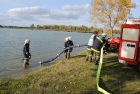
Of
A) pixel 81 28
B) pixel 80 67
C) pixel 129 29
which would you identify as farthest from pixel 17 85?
pixel 81 28

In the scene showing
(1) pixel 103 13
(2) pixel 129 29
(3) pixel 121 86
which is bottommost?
(3) pixel 121 86

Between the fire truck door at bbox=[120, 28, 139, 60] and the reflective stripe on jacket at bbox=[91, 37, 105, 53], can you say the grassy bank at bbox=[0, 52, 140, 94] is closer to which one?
the fire truck door at bbox=[120, 28, 139, 60]

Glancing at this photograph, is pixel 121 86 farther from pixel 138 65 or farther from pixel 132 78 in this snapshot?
pixel 138 65

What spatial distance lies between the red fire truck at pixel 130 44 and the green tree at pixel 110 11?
11709 millimetres

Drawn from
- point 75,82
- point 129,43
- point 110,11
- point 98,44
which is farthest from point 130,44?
point 110,11

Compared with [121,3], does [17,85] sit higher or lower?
lower

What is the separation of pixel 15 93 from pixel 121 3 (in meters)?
18.2

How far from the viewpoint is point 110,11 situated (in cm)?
2250

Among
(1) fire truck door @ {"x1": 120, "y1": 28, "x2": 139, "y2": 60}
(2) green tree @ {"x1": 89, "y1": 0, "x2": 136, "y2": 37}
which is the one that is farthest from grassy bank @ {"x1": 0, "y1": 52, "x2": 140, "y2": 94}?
(2) green tree @ {"x1": 89, "y1": 0, "x2": 136, "y2": 37}

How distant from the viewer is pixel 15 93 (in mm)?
7160

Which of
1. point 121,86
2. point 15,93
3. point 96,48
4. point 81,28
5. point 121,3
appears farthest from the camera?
point 81,28

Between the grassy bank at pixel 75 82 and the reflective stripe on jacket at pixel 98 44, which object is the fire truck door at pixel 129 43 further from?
the reflective stripe on jacket at pixel 98 44

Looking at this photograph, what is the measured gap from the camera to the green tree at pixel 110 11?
2200cm

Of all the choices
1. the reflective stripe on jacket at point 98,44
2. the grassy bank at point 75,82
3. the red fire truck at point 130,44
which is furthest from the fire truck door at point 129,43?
the reflective stripe on jacket at point 98,44
